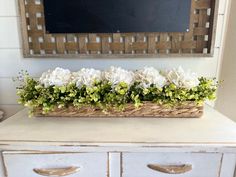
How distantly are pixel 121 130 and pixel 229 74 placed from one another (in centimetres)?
72

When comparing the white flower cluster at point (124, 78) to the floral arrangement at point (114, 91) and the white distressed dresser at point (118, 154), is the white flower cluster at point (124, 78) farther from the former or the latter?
the white distressed dresser at point (118, 154)

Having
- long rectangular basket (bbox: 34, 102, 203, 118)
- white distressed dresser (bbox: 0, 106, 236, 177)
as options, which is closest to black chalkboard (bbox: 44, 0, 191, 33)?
long rectangular basket (bbox: 34, 102, 203, 118)

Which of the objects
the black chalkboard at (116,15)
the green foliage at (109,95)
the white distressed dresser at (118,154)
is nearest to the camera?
the white distressed dresser at (118,154)

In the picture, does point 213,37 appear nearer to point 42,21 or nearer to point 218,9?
point 218,9

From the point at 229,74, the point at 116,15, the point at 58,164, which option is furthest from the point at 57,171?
the point at 229,74

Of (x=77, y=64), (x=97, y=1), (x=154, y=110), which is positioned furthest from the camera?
(x=77, y=64)

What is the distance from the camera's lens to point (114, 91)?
834 mm

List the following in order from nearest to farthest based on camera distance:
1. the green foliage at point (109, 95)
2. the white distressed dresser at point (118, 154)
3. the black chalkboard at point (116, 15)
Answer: the white distressed dresser at point (118, 154)
the green foliage at point (109, 95)
the black chalkboard at point (116, 15)

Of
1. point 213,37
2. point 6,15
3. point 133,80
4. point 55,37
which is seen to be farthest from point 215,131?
point 6,15

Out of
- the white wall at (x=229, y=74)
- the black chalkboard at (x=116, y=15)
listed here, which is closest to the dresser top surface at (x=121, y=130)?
the white wall at (x=229, y=74)

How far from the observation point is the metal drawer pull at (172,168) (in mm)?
709

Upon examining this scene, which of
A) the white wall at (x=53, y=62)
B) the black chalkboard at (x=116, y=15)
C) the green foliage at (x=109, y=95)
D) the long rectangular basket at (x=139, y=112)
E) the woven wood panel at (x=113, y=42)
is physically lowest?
the long rectangular basket at (x=139, y=112)

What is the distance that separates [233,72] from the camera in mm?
1080

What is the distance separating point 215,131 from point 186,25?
1.82 feet
